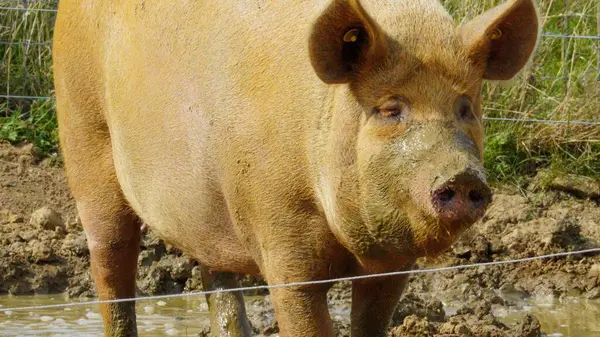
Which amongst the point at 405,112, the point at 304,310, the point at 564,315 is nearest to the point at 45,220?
the point at 564,315

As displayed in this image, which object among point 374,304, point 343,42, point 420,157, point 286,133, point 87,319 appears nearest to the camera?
point 420,157

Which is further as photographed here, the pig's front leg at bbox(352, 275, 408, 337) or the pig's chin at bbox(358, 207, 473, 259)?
the pig's front leg at bbox(352, 275, 408, 337)

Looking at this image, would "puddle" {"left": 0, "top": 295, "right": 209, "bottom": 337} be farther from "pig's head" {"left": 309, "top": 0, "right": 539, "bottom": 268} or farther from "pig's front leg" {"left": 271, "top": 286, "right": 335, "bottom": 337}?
"pig's head" {"left": 309, "top": 0, "right": 539, "bottom": 268}

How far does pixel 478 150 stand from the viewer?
11.7 feet

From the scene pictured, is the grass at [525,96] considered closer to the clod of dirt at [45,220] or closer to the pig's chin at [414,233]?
the clod of dirt at [45,220]

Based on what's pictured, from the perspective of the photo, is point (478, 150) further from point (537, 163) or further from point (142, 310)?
point (537, 163)

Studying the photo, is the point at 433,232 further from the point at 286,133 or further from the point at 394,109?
the point at 286,133

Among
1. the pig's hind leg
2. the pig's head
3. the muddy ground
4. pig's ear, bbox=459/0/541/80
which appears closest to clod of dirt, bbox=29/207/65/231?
the muddy ground

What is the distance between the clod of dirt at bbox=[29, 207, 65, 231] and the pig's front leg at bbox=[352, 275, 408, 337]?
3.59 metres

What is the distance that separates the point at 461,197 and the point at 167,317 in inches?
148

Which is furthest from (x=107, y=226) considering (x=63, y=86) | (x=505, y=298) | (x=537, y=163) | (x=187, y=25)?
(x=537, y=163)

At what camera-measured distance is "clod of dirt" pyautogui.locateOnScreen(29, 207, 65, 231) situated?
761 centimetres

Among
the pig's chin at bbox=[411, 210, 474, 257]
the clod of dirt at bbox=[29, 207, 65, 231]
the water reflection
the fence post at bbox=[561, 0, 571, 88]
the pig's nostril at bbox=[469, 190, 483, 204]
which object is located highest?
the fence post at bbox=[561, 0, 571, 88]

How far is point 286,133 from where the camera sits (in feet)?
13.1
